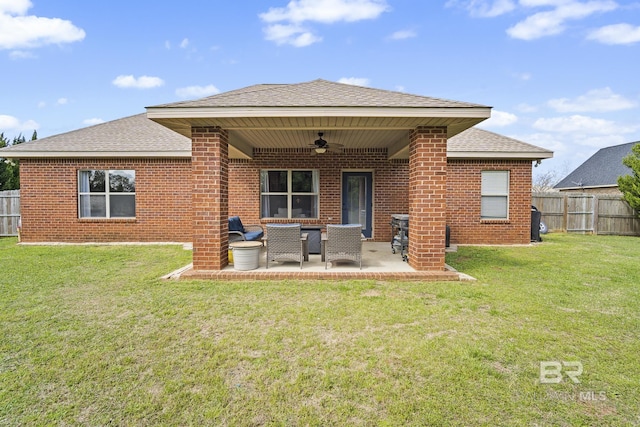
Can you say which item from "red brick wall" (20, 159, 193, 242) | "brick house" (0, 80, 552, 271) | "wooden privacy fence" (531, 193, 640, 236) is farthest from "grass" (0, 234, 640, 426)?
"wooden privacy fence" (531, 193, 640, 236)

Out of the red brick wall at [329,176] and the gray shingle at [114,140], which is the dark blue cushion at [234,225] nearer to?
the red brick wall at [329,176]

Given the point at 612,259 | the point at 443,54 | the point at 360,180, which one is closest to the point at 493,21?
the point at 443,54

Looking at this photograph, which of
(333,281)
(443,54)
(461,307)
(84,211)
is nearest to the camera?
(461,307)

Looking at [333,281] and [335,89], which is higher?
[335,89]

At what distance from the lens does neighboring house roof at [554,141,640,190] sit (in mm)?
18812

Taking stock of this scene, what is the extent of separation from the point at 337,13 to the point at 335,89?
802 centimetres

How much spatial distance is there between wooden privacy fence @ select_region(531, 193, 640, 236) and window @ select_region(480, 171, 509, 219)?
4.70 meters

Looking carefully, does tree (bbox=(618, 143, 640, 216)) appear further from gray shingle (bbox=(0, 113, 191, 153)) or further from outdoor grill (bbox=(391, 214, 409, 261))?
gray shingle (bbox=(0, 113, 191, 153))

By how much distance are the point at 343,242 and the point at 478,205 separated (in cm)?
584

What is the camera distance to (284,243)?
588cm

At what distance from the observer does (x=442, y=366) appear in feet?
8.92

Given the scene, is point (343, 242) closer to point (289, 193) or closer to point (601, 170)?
point (289, 193)

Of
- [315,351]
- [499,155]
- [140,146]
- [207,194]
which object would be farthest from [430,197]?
[140,146]

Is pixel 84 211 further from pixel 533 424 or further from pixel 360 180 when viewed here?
pixel 533 424
